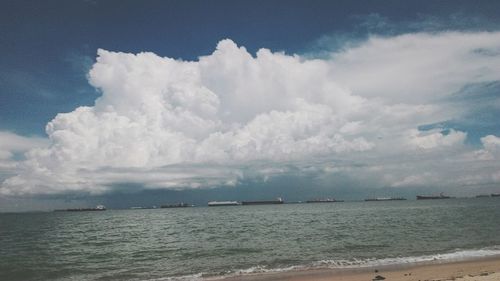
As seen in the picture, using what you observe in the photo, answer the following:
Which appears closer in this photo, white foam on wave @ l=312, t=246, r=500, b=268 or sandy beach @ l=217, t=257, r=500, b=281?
sandy beach @ l=217, t=257, r=500, b=281

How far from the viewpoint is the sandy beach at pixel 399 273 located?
1068 inches

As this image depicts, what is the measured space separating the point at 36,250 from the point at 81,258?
14441 millimetres

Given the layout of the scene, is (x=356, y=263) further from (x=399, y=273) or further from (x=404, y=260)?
(x=399, y=273)

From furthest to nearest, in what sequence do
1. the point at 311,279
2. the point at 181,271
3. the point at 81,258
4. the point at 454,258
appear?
the point at 81,258
the point at 454,258
the point at 181,271
the point at 311,279

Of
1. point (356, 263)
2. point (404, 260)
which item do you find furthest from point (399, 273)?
point (404, 260)

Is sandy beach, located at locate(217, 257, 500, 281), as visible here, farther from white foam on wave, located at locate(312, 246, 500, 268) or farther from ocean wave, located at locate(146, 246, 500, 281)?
white foam on wave, located at locate(312, 246, 500, 268)

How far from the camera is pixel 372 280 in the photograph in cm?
2600

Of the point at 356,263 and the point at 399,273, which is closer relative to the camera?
the point at 399,273

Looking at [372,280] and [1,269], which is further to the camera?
[1,269]

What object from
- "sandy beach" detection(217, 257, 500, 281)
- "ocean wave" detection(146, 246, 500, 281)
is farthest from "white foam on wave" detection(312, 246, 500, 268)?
"sandy beach" detection(217, 257, 500, 281)

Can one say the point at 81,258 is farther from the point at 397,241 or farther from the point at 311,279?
the point at 397,241

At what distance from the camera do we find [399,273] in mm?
28828

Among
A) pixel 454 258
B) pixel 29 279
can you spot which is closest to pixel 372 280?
pixel 454 258

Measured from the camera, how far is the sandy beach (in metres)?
27.1
